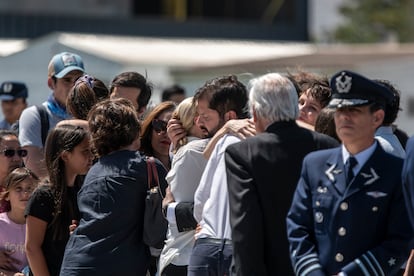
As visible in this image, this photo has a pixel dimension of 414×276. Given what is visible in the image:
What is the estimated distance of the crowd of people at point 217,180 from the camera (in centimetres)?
550

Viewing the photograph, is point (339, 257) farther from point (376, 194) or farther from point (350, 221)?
point (376, 194)

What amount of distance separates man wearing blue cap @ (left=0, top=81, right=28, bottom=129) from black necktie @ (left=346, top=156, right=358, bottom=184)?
22.3 feet

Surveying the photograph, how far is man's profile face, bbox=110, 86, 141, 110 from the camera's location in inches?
333

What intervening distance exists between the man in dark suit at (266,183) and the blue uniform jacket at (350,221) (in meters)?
0.21

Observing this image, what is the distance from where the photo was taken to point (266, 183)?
19.0 ft

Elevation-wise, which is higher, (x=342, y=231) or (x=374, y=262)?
(x=342, y=231)

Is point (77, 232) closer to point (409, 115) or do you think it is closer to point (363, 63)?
point (363, 63)

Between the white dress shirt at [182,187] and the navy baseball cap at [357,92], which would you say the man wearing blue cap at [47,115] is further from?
the navy baseball cap at [357,92]

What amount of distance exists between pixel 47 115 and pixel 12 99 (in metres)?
3.59

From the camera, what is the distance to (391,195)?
5480mm

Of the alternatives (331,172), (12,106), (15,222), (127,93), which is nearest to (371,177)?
(331,172)

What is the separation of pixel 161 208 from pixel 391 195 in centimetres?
167

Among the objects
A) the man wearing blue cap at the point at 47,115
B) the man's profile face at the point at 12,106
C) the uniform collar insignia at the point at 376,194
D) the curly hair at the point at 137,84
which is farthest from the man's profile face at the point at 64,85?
the uniform collar insignia at the point at 376,194

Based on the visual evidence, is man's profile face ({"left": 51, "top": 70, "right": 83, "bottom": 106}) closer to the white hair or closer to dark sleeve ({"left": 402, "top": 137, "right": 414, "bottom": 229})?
the white hair
